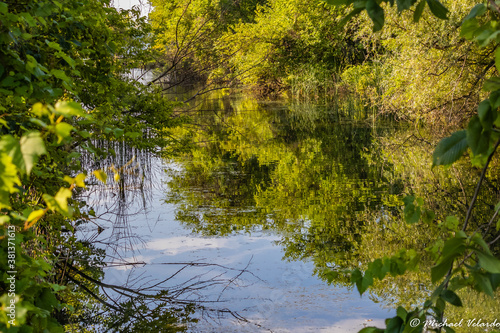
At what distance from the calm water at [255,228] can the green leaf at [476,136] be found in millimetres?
3284

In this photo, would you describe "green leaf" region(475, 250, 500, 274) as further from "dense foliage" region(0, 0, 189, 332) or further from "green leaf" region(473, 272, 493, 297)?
"dense foliage" region(0, 0, 189, 332)

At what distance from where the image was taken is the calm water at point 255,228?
4504 mm

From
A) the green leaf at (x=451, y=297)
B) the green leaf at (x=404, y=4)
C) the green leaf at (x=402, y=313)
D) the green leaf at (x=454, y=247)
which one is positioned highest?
the green leaf at (x=404, y=4)

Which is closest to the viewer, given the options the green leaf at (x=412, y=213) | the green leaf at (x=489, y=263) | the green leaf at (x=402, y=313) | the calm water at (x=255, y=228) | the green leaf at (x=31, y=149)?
the green leaf at (x=31, y=149)

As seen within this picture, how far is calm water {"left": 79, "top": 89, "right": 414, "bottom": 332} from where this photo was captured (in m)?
4.50

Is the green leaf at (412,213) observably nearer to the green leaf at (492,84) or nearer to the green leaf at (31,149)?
the green leaf at (492,84)

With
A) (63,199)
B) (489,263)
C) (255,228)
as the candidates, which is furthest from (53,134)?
(255,228)

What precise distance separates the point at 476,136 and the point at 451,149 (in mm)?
80

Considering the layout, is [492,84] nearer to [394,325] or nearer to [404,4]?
[404,4]

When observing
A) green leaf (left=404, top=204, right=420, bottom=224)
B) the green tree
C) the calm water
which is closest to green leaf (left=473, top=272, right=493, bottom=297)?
the green tree

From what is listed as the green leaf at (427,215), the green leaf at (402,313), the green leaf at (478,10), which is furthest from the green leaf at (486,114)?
the green leaf at (427,215)

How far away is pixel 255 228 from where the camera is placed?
6668 millimetres

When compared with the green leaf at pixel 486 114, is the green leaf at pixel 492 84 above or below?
above

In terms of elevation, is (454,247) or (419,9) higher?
(419,9)
